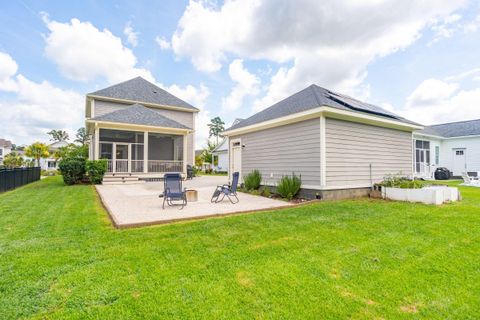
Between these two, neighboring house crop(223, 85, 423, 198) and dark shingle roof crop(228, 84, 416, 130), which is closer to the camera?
neighboring house crop(223, 85, 423, 198)

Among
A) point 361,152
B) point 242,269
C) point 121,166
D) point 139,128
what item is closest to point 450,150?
point 361,152

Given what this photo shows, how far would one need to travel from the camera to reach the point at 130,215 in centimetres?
582

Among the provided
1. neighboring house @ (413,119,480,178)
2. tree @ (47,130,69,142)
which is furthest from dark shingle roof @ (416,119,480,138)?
tree @ (47,130,69,142)

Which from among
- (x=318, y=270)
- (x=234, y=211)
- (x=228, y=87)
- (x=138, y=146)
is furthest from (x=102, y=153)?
(x=318, y=270)

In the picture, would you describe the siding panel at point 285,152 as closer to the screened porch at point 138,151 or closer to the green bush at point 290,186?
the green bush at point 290,186

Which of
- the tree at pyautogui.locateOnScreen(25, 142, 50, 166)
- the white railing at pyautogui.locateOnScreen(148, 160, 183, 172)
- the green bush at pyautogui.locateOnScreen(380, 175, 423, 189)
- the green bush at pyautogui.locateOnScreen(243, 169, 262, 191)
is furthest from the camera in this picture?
the tree at pyautogui.locateOnScreen(25, 142, 50, 166)

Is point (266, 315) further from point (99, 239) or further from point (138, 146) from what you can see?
point (138, 146)

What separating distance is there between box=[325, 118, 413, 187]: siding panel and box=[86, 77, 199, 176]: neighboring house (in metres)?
11.0

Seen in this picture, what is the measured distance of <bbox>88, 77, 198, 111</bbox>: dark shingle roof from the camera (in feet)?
63.5

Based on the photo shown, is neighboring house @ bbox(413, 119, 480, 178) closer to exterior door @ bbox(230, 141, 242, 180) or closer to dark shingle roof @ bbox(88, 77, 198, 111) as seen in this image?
exterior door @ bbox(230, 141, 242, 180)

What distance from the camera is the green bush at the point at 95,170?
13383 mm

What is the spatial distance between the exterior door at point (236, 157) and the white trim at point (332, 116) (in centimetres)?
132

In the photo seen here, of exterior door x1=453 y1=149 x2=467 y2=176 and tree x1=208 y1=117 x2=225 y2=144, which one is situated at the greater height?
tree x1=208 y1=117 x2=225 y2=144

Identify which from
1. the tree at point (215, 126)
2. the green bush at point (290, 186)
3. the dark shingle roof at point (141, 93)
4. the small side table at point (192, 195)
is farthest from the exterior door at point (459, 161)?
the tree at point (215, 126)
